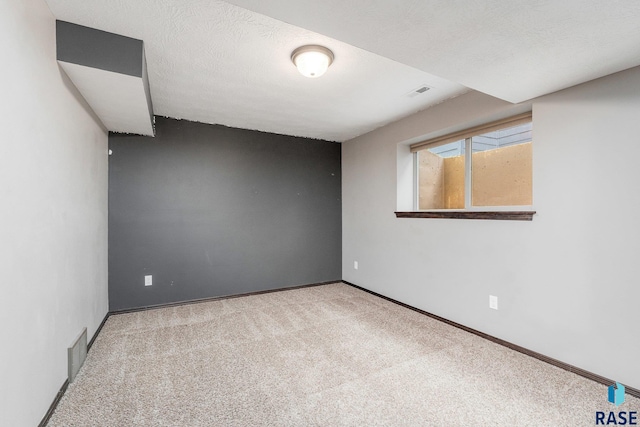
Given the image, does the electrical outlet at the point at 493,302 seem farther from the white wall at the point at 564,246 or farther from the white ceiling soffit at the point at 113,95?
the white ceiling soffit at the point at 113,95

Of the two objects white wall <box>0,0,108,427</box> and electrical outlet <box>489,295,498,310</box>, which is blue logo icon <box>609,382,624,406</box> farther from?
white wall <box>0,0,108,427</box>

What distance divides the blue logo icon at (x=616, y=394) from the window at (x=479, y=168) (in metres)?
1.34

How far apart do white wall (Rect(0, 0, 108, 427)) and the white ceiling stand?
0.45 m

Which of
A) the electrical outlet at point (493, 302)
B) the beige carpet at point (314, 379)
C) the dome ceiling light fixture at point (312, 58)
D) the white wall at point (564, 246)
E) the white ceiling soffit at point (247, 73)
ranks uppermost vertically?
the white ceiling soffit at point (247, 73)

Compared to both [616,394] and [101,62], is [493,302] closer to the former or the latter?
[616,394]

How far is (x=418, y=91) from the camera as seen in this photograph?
8.88 feet

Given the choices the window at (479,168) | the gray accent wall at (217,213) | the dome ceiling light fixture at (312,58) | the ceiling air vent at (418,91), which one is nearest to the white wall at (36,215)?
the gray accent wall at (217,213)

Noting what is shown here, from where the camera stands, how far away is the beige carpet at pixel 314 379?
1606mm

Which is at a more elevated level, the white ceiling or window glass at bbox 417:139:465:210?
the white ceiling

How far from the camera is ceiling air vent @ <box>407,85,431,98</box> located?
262 centimetres

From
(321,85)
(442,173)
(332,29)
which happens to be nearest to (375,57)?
(321,85)

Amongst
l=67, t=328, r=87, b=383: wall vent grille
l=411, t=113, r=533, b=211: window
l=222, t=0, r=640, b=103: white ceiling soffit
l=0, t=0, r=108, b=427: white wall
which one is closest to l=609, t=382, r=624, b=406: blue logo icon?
l=411, t=113, r=533, b=211: window

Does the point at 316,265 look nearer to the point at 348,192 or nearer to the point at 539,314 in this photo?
the point at 348,192

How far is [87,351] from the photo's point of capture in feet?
7.54
